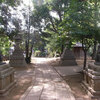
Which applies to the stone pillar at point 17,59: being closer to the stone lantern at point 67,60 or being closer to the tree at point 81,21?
the stone lantern at point 67,60

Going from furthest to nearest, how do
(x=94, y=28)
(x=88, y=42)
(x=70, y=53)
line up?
(x=70, y=53) → (x=88, y=42) → (x=94, y=28)

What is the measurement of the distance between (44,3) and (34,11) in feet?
5.68

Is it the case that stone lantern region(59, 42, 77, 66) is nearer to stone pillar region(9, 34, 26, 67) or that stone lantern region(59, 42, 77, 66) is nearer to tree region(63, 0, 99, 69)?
stone pillar region(9, 34, 26, 67)

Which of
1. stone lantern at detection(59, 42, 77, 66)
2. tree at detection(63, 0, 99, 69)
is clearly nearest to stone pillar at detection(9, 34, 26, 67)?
stone lantern at detection(59, 42, 77, 66)

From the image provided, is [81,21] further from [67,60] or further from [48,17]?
[48,17]

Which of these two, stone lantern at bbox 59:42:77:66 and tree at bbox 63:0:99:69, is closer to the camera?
tree at bbox 63:0:99:69

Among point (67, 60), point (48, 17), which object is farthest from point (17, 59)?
point (48, 17)

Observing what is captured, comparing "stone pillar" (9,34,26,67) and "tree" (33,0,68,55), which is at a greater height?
"tree" (33,0,68,55)

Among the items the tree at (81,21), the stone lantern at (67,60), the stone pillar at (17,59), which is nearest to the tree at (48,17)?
the stone lantern at (67,60)

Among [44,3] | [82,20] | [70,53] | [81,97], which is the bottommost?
[81,97]

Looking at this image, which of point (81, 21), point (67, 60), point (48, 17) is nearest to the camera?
point (81, 21)

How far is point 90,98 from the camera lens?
4645mm

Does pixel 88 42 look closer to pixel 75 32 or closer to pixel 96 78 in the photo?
pixel 75 32

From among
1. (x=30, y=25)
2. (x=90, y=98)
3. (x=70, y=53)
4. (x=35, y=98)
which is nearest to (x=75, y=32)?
(x=90, y=98)
